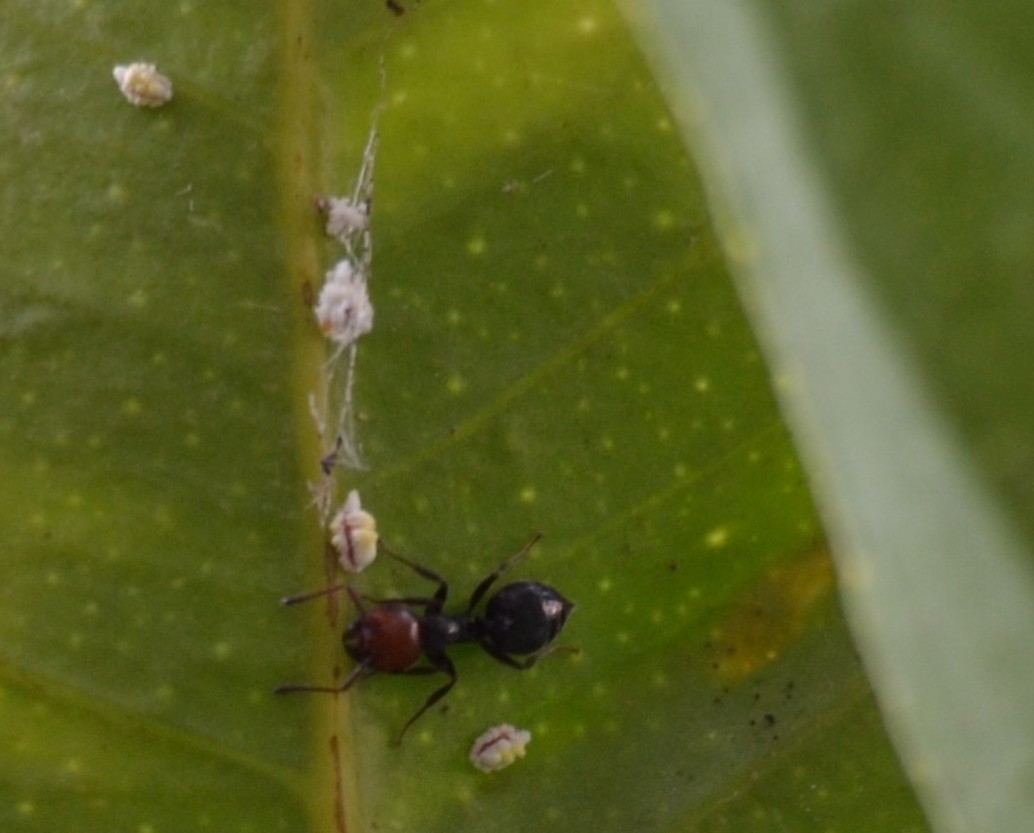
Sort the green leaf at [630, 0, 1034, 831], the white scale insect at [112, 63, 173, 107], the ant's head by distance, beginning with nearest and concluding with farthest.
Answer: the green leaf at [630, 0, 1034, 831] → the white scale insect at [112, 63, 173, 107] → the ant's head

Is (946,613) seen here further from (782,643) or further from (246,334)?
(246,334)

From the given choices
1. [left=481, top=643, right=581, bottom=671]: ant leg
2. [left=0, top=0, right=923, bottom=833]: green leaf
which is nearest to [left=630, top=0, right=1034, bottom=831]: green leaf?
[left=0, top=0, right=923, bottom=833]: green leaf

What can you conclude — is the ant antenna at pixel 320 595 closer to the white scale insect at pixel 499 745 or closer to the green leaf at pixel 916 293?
the white scale insect at pixel 499 745

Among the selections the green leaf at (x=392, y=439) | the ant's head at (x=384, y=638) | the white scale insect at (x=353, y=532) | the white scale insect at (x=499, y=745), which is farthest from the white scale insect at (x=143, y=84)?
the white scale insect at (x=499, y=745)

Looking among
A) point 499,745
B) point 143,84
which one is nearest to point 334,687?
point 499,745

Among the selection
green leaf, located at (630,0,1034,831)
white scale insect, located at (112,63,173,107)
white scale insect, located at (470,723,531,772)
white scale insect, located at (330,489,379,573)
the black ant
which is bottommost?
white scale insect, located at (470,723,531,772)

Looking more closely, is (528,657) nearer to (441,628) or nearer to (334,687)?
(441,628)

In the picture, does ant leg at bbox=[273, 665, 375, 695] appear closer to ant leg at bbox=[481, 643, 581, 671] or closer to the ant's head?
the ant's head
